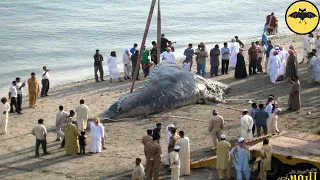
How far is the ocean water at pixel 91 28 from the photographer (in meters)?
39.1

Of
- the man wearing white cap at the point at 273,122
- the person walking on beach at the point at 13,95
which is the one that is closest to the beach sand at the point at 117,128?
the person walking on beach at the point at 13,95

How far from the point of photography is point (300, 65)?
28.3 metres

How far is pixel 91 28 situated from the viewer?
1967 inches

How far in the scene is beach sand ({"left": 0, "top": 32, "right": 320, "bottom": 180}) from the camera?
1738cm

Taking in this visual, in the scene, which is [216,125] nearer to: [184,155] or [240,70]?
[184,155]

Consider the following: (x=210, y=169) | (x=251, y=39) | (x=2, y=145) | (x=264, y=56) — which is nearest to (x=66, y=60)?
(x=251, y=39)

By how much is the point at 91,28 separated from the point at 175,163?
35.1 m

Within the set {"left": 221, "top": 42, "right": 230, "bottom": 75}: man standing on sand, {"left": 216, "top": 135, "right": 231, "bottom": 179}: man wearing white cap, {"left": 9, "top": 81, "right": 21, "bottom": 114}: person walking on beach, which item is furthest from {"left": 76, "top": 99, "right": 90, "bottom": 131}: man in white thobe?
{"left": 221, "top": 42, "right": 230, "bottom": 75}: man standing on sand

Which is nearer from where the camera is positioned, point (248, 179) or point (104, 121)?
point (248, 179)

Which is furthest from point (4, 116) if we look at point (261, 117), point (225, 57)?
point (225, 57)

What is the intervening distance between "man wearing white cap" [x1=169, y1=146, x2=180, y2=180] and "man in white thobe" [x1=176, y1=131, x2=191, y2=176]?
0.59m

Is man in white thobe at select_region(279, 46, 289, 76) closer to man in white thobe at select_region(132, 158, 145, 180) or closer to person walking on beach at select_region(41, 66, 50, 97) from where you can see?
person walking on beach at select_region(41, 66, 50, 97)

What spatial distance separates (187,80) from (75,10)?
3705 centimetres

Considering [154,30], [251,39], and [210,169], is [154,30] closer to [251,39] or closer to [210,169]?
[251,39]
